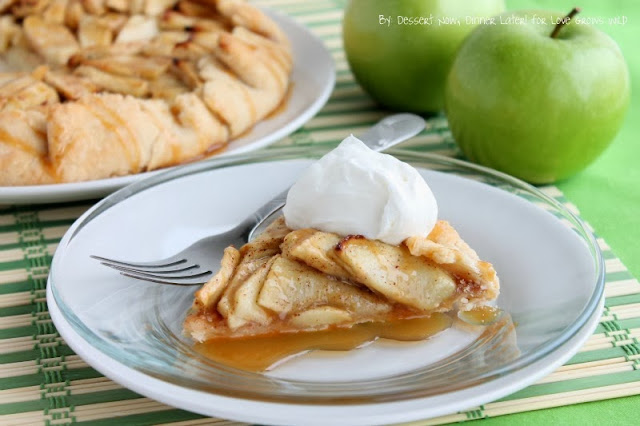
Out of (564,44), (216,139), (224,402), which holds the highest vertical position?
(564,44)

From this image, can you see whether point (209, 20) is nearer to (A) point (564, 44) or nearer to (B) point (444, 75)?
(B) point (444, 75)

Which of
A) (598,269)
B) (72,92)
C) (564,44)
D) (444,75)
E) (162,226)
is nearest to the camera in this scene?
(598,269)

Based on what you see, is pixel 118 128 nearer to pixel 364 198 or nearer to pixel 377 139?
pixel 377 139

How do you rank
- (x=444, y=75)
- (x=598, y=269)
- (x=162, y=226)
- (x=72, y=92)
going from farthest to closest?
(x=444, y=75)
(x=72, y=92)
(x=162, y=226)
(x=598, y=269)

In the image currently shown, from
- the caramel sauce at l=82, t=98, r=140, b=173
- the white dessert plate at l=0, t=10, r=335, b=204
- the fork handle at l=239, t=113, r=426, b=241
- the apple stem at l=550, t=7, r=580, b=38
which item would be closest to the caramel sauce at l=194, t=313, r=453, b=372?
the fork handle at l=239, t=113, r=426, b=241

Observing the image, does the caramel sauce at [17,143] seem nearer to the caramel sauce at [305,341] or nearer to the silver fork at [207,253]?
the silver fork at [207,253]

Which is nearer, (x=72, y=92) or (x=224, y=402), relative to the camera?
(x=224, y=402)

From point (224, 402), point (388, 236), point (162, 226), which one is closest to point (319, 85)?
point (162, 226)

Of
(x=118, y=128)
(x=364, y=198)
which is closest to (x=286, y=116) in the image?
(x=118, y=128)
